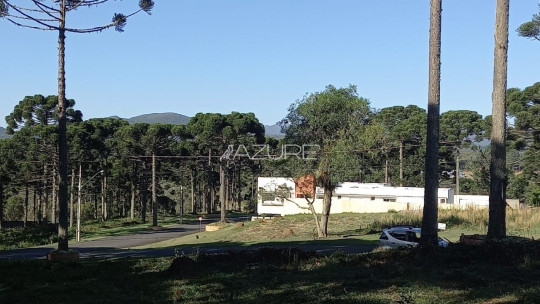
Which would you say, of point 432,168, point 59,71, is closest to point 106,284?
point 432,168

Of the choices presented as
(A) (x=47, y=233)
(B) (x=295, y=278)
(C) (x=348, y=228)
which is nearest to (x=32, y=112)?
(A) (x=47, y=233)

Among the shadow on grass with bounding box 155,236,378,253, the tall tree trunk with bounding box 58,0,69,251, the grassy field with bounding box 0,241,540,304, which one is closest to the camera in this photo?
the grassy field with bounding box 0,241,540,304

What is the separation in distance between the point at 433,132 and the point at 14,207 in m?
68.3

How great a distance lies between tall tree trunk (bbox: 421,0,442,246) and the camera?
15.8 m

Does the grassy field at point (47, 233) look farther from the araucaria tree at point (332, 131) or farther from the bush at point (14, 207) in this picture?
the araucaria tree at point (332, 131)

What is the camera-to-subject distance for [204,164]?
258 feet

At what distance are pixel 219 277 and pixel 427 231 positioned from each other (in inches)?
282

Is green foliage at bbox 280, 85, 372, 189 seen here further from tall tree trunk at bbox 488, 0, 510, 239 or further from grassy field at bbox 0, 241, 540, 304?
grassy field at bbox 0, 241, 540, 304

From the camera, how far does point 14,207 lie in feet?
237

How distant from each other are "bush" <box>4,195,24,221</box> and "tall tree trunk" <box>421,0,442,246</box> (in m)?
66.4

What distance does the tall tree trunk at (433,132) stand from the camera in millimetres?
15812

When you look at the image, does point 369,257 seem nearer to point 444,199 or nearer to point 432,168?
point 432,168

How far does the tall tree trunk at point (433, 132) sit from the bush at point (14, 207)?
66.4 meters

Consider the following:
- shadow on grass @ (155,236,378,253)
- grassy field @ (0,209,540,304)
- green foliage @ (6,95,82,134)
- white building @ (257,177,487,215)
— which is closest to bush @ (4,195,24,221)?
green foliage @ (6,95,82,134)
